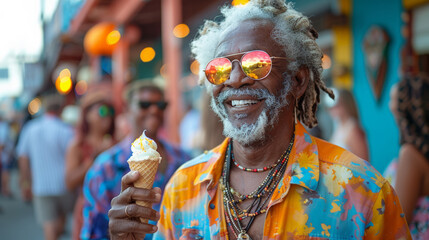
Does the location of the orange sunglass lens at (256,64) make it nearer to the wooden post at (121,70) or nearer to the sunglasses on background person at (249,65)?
the sunglasses on background person at (249,65)

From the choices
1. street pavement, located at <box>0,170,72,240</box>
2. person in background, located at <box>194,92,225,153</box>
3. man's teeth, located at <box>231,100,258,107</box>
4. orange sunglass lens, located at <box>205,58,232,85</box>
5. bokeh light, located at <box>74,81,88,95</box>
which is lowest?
street pavement, located at <box>0,170,72,240</box>

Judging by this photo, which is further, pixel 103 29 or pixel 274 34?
pixel 103 29

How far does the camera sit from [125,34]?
10.3m

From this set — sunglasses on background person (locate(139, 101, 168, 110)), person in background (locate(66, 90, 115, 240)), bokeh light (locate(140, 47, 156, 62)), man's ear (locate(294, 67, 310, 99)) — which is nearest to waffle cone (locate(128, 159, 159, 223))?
man's ear (locate(294, 67, 310, 99))

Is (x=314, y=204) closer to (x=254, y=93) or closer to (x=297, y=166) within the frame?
(x=297, y=166)

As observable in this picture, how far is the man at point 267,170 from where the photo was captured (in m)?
1.81

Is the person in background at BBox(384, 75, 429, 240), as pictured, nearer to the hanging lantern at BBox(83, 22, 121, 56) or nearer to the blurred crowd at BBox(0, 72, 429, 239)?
the blurred crowd at BBox(0, 72, 429, 239)

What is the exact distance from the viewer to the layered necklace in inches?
77.3

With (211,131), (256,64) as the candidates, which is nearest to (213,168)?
(256,64)

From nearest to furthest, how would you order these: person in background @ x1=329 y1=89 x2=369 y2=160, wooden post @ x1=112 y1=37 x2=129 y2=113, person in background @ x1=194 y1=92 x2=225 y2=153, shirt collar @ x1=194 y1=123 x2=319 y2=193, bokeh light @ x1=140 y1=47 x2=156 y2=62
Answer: shirt collar @ x1=194 y1=123 x2=319 y2=193, person in background @ x1=194 y1=92 x2=225 y2=153, person in background @ x1=329 y1=89 x2=369 y2=160, wooden post @ x1=112 y1=37 x2=129 y2=113, bokeh light @ x1=140 y1=47 x2=156 y2=62

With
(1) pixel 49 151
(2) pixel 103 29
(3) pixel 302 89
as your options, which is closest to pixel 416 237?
(3) pixel 302 89

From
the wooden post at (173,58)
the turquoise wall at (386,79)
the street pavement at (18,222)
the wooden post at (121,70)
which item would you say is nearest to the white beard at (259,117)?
the wooden post at (173,58)

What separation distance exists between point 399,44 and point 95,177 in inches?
215

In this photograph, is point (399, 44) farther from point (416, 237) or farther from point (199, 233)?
point (199, 233)
